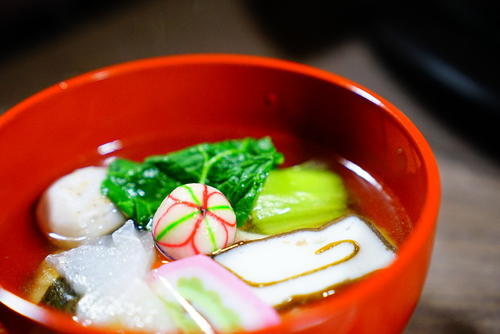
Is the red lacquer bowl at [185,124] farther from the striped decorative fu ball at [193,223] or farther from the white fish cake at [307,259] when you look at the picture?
the striped decorative fu ball at [193,223]

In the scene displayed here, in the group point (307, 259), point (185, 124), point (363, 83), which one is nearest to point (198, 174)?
point (185, 124)

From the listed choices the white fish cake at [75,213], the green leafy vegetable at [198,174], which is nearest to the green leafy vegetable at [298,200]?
the green leafy vegetable at [198,174]

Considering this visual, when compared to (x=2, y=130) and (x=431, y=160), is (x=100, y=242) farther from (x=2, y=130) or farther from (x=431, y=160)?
(x=431, y=160)

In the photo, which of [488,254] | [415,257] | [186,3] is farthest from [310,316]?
[186,3]

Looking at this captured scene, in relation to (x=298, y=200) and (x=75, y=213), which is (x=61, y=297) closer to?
(x=75, y=213)

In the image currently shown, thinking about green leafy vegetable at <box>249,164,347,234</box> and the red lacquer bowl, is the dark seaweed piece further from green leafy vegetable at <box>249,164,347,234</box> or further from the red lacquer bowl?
green leafy vegetable at <box>249,164,347,234</box>
